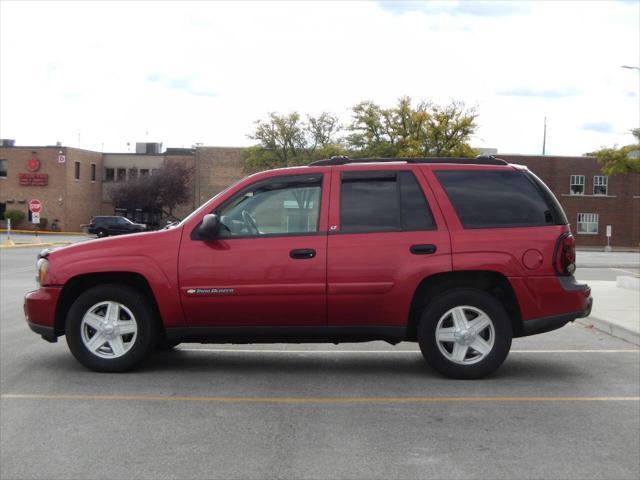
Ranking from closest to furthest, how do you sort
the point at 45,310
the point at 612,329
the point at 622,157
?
the point at 45,310
the point at 612,329
the point at 622,157

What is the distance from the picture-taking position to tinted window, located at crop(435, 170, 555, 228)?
7148mm

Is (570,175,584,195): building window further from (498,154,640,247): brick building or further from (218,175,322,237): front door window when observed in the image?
(218,175,322,237): front door window

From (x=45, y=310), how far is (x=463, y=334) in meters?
3.85

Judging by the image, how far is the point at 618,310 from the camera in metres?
13.1

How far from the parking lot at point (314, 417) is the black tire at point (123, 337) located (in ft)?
0.48

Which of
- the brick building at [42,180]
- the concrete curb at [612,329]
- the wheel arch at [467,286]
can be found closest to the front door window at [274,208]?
the wheel arch at [467,286]

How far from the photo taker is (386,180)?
23.8 feet

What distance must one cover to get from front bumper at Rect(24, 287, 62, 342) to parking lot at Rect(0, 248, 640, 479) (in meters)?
0.43

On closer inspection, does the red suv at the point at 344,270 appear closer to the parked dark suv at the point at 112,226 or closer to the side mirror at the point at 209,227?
the side mirror at the point at 209,227

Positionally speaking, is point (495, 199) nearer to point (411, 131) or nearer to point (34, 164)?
point (411, 131)

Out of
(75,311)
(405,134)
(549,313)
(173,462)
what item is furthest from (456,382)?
(405,134)

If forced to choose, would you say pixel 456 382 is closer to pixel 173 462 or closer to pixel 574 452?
pixel 574 452

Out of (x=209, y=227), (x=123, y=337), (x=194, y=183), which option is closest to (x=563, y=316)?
(x=209, y=227)

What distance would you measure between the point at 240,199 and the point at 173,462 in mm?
2859
